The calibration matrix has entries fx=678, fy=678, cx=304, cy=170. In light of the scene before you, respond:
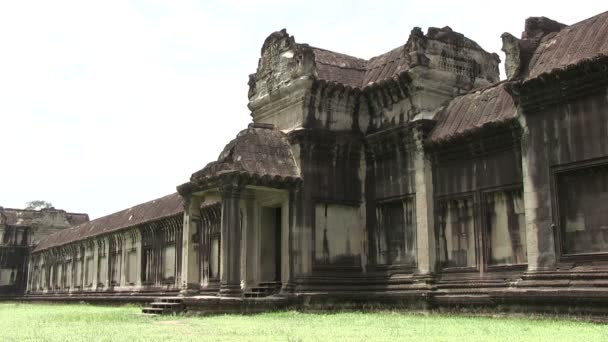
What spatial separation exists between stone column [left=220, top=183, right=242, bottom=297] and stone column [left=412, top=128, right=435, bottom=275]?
475 centimetres

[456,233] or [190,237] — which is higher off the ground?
[190,237]

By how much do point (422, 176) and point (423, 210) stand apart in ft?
2.94

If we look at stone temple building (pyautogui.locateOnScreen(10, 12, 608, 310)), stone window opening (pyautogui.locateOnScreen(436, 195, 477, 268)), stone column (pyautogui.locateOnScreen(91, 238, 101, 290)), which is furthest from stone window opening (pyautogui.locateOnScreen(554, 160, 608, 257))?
stone column (pyautogui.locateOnScreen(91, 238, 101, 290))

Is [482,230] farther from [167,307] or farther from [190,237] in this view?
[190,237]

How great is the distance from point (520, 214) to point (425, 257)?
3039 mm

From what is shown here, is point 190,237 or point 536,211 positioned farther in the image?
point 190,237

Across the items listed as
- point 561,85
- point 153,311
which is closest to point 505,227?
point 561,85

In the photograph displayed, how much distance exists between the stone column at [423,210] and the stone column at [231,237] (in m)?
4.75

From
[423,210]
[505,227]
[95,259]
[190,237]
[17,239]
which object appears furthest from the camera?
[17,239]

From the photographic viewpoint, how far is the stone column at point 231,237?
58.1 ft

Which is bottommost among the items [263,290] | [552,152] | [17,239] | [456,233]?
[263,290]

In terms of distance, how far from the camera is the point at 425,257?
1742cm

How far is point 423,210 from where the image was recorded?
1766 cm

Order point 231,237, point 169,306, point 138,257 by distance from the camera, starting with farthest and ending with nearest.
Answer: point 138,257 → point 169,306 → point 231,237
